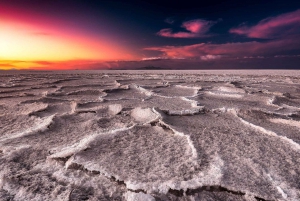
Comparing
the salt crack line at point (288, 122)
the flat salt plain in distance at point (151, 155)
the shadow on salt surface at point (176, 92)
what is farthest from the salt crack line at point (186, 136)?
the shadow on salt surface at point (176, 92)

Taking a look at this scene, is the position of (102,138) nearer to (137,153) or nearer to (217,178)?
(137,153)

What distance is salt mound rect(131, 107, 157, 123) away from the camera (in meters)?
2.33

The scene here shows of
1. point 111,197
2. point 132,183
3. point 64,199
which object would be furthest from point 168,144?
point 64,199

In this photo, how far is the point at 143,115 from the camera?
8.17 feet

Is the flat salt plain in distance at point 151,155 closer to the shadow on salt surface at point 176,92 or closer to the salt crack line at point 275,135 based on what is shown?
the salt crack line at point 275,135

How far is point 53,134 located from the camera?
6.30 feet

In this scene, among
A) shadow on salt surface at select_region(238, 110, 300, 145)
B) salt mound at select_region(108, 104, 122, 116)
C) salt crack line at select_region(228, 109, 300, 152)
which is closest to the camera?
salt crack line at select_region(228, 109, 300, 152)

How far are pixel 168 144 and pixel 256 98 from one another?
2.46m

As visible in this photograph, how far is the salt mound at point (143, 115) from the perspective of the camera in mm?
2334

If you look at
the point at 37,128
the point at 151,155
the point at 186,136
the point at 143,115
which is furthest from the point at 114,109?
the point at 151,155

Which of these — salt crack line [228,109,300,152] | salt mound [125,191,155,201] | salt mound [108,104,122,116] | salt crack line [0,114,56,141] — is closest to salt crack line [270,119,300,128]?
salt crack line [228,109,300,152]

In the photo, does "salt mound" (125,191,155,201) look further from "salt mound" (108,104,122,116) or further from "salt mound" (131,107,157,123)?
"salt mound" (108,104,122,116)

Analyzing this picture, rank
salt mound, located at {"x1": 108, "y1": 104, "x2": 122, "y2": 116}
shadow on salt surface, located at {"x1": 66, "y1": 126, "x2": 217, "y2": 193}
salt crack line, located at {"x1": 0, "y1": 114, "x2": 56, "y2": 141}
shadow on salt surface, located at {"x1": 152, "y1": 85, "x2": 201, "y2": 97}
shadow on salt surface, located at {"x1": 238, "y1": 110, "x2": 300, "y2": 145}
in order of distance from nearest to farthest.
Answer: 1. shadow on salt surface, located at {"x1": 66, "y1": 126, "x2": 217, "y2": 193}
2. salt crack line, located at {"x1": 0, "y1": 114, "x2": 56, "y2": 141}
3. shadow on salt surface, located at {"x1": 238, "y1": 110, "x2": 300, "y2": 145}
4. salt mound, located at {"x1": 108, "y1": 104, "x2": 122, "y2": 116}
5. shadow on salt surface, located at {"x1": 152, "y1": 85, "x2": 201, "y2": 97}

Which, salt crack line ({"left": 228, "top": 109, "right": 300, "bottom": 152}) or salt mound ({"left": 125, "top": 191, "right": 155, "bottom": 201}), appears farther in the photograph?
salt crack line ({"left": 228, "top": 109, "right": 300, "bottom": 152})
